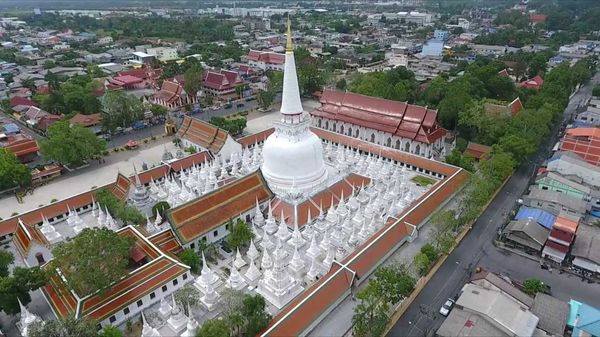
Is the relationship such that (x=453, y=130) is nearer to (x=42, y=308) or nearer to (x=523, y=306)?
(x=523, y=306)

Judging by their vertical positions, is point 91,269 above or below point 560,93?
below

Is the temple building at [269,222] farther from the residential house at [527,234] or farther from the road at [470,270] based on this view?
the residential house at [527,234]

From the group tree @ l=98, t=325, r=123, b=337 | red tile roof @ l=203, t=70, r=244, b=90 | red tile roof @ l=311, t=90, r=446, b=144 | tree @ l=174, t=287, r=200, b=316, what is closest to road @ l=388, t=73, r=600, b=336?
tree @ l=174, t=287, r=200, b=316

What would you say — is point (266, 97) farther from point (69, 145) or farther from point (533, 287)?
point (533, 287)

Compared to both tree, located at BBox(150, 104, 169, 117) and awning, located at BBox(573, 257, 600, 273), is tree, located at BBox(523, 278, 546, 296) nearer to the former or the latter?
awning, located at BBox(573, 257, 600, 273)

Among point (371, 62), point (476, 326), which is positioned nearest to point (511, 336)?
point (476, 326)

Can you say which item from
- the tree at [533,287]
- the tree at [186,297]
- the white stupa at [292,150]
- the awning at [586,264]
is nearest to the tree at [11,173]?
the white stupa at [292,150]
